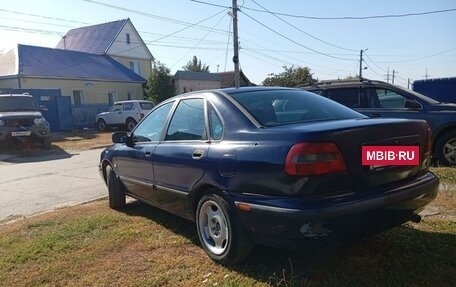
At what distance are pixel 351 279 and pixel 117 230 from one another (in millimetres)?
2777

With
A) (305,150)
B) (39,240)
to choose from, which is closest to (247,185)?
(305,150)

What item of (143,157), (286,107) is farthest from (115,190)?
(286,107)

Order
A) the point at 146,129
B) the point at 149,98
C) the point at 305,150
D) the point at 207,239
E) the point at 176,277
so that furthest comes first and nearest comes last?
the point at 149,98 < the point at 146,129 < the point at 207,239 < the point at 176,277 < the point at 305,150

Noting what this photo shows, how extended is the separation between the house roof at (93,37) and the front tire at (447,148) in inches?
1202

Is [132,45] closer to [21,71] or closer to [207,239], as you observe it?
[21,71]

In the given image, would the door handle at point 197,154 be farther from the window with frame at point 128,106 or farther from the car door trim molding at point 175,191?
the window with frame at point 128,106

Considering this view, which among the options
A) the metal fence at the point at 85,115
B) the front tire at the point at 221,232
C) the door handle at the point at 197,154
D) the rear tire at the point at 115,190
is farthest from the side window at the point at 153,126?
the metal fence at the point at 85,115

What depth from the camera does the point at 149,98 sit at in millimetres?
32281

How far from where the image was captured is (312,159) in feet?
9.75

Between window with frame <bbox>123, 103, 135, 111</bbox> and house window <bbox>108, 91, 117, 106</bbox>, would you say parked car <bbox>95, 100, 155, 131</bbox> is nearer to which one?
window with frame <bbox>123, 103, 135, 111</bbox>

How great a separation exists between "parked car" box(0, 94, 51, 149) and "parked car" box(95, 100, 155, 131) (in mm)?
7614

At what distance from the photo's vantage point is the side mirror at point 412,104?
25.6 ft

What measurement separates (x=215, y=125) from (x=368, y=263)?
68.3 inches

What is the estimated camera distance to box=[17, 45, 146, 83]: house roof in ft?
83.7
